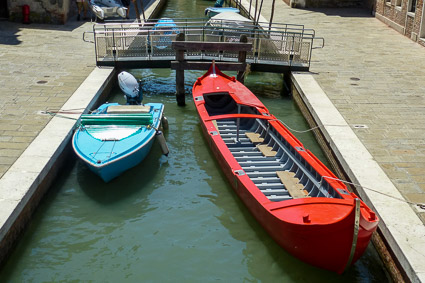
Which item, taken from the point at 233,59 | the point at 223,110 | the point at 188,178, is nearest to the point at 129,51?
the point at 233,59

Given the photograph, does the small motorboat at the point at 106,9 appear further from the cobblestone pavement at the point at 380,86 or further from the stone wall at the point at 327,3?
the stone wall at the point at 327,3

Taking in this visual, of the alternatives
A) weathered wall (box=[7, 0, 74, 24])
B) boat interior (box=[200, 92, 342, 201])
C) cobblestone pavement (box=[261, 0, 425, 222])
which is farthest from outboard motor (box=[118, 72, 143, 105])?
weathered wall (box=[7, 0, 74, 24])

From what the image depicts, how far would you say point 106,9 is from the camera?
23.8m

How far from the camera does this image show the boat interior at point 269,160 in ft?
30.2

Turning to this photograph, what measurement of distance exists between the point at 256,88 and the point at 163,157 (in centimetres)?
641

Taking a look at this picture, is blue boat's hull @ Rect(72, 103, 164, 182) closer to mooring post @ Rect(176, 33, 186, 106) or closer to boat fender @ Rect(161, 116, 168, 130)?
boat fender @ Rect(161, 116, 168, 130)

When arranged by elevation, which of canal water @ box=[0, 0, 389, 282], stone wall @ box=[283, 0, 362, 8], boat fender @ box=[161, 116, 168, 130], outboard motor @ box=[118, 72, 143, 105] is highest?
stone wall @ box=[283, 0, 362, 8]

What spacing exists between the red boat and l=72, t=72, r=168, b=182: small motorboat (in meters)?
1.38

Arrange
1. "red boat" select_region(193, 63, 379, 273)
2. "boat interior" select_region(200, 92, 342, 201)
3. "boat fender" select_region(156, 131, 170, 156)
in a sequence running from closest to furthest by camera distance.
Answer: "red boat" select_region(193, 63, 379, 273) < "boat interior" select_region(200, 92, 342, 201) < "boat fender" select_region(156, 131, 170, 156)

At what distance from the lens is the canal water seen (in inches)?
318

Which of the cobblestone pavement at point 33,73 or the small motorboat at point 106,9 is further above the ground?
the small motorboat at point 106,9

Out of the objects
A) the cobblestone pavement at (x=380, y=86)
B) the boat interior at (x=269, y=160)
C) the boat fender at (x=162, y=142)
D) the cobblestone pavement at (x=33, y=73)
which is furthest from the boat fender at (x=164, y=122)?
the cobblestone pavement at (x=380, y=86)

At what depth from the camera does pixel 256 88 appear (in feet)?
57.0

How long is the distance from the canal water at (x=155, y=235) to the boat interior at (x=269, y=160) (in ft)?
2.18
